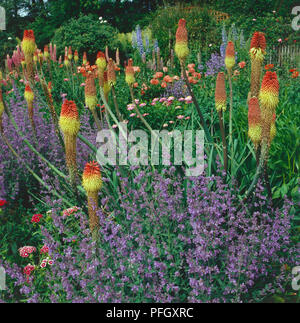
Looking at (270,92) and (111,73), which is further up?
(111,73)

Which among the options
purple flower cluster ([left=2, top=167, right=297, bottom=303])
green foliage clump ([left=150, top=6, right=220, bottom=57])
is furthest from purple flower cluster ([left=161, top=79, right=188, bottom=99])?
green foliage clump ([left=150, top=6, right=220, bottom=57])

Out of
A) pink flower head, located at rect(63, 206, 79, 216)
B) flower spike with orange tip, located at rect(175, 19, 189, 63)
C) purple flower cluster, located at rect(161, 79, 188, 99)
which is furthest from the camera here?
purple flower cluster, located at rect(161, 79, 188, 99)

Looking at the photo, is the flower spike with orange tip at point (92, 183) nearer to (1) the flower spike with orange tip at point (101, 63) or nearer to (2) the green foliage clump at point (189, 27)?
(1) the flower spike with orange tip at point (101, 63)

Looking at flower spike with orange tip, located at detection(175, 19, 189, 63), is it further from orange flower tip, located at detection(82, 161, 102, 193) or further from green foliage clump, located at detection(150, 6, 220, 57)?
green foliage clump, located at detection(150, 6, 220, 57)

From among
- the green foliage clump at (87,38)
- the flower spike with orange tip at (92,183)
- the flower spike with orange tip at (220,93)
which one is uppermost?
the green foliage clump at (87,38)

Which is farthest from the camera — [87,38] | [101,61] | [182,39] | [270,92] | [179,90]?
[87,38]

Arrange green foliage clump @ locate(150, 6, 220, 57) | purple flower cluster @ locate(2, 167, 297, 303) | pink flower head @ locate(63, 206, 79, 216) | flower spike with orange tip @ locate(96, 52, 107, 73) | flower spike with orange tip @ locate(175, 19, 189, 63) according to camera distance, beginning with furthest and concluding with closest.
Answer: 1. green foliage clump @ locate(150, 6, 220, 57)
2. flower spike with orange tip @ locate(96, 52, 107, 73)
3. pink flower head @ locate(63, 206, 79, 216)
4. flower spike with orange tip @ locate(175, 19, 189, 63)
5. purple flower cluster @ locate(2, 167, 297, 303)

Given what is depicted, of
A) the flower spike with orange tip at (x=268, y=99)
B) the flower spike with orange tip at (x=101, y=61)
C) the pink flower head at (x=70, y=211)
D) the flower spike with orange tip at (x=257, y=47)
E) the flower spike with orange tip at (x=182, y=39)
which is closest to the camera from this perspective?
the flower spike with orange tip at (x=268, y=99)

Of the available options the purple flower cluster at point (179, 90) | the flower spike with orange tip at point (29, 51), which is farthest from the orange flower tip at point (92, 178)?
the purple flower cluster at point (179, 90)

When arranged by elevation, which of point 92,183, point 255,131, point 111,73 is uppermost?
point 111,73

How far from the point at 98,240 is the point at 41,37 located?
1449 cm

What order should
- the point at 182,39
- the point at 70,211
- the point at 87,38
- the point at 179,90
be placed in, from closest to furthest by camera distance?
the point at 182,39 < the point at 70,211 < the point at 179,90 < the point at 87,38

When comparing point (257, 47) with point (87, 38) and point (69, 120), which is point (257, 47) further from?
point (87, 38)

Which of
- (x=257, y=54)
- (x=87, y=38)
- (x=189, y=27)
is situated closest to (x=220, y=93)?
(x=257, y=54)
